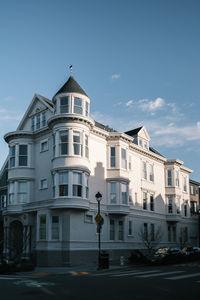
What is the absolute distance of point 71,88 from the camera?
110 ft

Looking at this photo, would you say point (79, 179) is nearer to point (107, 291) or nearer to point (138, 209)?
point (138, 209)

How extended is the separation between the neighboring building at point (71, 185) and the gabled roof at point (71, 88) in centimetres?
10

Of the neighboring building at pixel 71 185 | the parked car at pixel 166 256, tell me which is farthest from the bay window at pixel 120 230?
the parked car at pixel 166 256

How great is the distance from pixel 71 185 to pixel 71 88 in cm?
926

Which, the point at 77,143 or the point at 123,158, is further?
→ the point at 123,158

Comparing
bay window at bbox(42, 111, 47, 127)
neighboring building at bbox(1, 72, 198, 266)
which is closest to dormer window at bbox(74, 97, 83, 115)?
neighboring building at bbox(1, 72, 198, 266)

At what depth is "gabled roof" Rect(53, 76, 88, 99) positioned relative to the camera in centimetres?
3335

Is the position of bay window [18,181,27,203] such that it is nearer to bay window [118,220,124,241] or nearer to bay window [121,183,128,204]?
bay window [121,183,128,204]

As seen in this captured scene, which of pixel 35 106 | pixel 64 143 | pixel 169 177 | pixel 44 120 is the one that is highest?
pixel 35 106

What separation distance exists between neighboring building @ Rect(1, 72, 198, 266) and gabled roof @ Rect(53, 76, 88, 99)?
10 centimetres

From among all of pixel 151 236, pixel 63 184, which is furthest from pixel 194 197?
pixel 63 184

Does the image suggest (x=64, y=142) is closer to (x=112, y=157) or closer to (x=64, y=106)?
(x=64, y=106)

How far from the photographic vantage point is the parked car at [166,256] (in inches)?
1140

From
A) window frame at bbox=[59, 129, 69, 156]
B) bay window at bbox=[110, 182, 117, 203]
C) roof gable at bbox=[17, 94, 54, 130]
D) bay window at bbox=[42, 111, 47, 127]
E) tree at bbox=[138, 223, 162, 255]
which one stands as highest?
roof gable at bbox=[17, 94, 54, 130]
